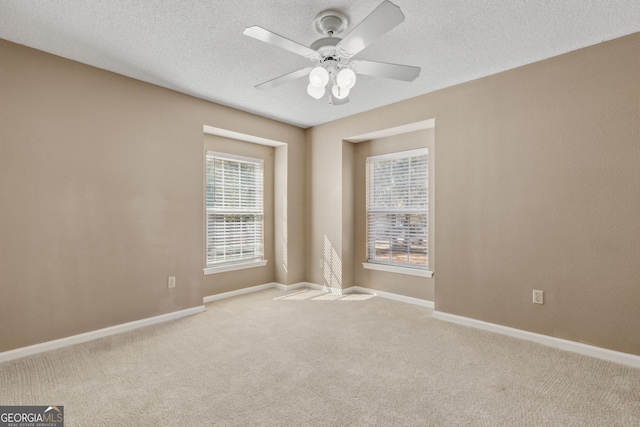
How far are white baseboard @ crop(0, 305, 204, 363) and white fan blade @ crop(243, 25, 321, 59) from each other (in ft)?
9.86

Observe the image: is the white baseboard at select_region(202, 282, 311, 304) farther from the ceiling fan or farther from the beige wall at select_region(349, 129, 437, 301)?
the ceiling fan

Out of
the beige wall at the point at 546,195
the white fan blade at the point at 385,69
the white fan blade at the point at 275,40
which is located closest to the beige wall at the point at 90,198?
the white fan blade at the point at 275,40

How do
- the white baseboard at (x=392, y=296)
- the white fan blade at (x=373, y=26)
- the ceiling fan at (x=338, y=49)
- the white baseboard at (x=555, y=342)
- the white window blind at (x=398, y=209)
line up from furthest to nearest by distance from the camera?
the white window blind at (x=398, y=209) < the white baseboard at (x=392, y=296) < the white baseboard at (x=555, y=342) < the ceiling fan at (x=338, y=49) < the white fan blade at (x=373, y=26)

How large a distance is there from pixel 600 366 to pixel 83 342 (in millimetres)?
4420

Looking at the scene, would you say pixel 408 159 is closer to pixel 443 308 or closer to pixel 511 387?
pixel 443 308

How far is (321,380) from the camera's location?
7.50 ft

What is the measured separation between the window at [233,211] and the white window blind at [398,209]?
1766mm

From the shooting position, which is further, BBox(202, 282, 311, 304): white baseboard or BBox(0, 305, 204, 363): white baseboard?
BBox(202, 282, 311, 304): white baseboard

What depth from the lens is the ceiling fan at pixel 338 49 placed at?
6.06 feet

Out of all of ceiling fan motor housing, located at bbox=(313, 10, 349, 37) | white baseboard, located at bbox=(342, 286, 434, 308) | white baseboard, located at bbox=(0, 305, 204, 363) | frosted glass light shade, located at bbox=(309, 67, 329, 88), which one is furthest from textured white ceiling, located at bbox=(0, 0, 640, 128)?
white baseboard, located at bbox=(342, 286, 434, 308)

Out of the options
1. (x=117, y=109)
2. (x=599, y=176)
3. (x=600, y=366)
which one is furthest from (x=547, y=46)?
(x=117, y=109)

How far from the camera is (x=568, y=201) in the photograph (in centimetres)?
280

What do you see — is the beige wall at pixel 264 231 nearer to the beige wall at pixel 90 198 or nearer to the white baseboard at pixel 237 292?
Result: the white baseboard at pixel 237 292

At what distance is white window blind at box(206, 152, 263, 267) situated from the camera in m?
4.44
